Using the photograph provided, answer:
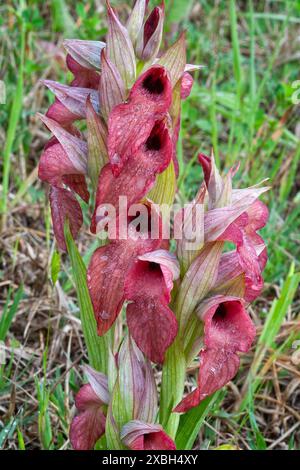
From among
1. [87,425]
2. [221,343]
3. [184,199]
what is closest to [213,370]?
[221,343]

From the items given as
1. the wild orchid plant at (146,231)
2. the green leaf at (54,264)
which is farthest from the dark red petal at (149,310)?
the green leaf at (54,264)

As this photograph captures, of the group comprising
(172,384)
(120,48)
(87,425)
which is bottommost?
(87,425)

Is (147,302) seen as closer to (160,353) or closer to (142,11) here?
(160,353)

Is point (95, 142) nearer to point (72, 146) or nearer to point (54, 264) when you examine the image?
point (72, 146)

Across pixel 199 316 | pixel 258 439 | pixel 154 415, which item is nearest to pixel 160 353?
pixel 199 316

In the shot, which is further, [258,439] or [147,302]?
[258,439]

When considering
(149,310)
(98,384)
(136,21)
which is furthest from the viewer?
(98,384)

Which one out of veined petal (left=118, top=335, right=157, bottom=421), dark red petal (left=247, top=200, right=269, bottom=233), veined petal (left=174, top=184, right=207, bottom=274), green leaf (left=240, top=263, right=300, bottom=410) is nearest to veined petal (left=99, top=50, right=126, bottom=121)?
veined petal (left=174, top=184, right=207, bottom=274)
